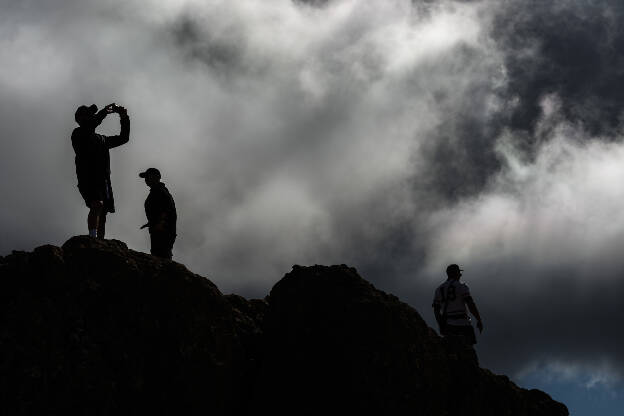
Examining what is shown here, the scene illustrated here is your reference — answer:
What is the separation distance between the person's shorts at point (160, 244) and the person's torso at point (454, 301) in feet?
20.5

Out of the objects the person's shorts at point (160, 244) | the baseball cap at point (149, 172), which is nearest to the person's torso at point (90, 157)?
the baseball cap at point (149, 172)

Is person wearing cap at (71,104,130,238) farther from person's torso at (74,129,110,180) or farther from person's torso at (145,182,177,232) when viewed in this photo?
person's torso at (145,182,177,232)

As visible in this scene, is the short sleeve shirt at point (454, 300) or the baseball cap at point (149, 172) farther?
the short sleeve shirt at point (454, 300)

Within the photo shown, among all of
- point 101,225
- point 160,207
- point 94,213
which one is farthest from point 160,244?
point 94,213

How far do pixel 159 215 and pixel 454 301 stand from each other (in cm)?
682

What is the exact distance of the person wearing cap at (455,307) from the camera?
16.0 m

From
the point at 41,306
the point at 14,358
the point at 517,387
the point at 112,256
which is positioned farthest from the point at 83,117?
the point at 517,387

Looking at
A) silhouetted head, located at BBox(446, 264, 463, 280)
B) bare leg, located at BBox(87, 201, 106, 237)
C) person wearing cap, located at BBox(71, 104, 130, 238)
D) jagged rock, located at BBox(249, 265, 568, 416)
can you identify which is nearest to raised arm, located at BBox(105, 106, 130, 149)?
person wearing cap, located at BBox(71, 104, 130, 238)

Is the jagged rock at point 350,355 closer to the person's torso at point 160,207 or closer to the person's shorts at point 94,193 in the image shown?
the person's torso at point 160,207

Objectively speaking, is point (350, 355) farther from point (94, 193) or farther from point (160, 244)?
point (94, 193)

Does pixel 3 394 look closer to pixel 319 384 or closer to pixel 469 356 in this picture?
pixel 319 384

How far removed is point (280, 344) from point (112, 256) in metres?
3.49

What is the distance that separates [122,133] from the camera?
592 inches

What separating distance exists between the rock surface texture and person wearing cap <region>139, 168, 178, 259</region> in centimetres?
153
